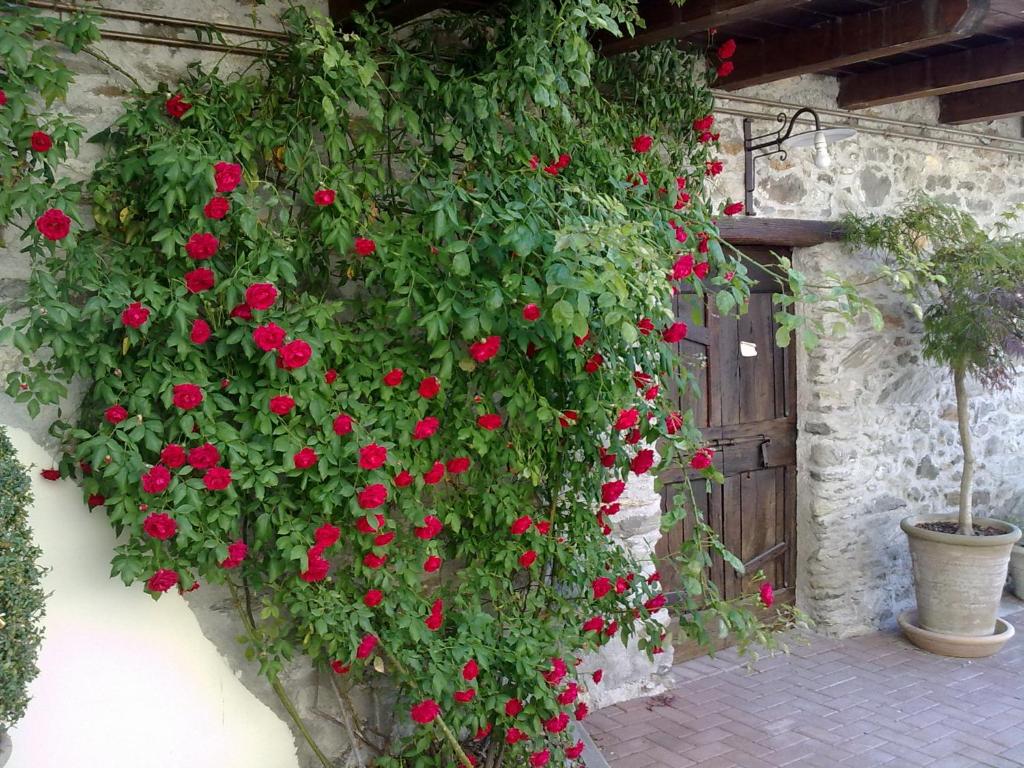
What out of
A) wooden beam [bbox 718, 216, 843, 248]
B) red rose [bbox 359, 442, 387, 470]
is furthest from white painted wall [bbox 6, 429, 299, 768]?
wooden beam [bbox 718, 216, 843, 248]

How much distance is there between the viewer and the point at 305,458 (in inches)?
111

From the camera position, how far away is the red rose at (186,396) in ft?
8.76

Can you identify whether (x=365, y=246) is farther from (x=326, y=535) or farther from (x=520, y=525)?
(x=520, y=525)

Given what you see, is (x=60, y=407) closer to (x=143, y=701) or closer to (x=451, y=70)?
(x=143, y=701)

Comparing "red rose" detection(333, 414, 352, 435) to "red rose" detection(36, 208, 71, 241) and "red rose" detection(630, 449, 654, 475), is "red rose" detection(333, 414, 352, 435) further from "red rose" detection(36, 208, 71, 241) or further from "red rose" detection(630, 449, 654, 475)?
"red rose" detection(630, 449, 654, 475)

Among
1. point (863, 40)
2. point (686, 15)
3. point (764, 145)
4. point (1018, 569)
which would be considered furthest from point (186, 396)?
point (1018, 569)

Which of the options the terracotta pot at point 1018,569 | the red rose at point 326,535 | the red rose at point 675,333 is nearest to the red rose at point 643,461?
the red rose at point 675,333

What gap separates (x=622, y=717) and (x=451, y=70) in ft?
9.52

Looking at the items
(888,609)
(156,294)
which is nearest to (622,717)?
(888,609)

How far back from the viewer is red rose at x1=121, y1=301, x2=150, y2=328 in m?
2.64

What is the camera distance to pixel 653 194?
13.0 feet

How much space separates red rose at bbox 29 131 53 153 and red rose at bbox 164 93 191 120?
1.35 feet

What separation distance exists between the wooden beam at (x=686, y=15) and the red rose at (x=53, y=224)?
2.15 meters

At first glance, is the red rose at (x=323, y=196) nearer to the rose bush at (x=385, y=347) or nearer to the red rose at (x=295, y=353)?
the rose bush at (x=385, y=347)
